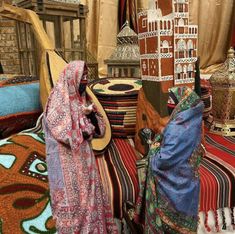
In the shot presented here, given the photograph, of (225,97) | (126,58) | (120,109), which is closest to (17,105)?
(120,109)

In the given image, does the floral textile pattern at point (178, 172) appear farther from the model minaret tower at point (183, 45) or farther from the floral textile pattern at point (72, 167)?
the model minaret tower at point (183, 45)

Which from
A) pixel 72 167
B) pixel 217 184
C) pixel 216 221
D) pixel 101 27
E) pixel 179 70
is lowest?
pixel 216 221

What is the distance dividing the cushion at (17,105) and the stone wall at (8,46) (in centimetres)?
77

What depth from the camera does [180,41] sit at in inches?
45.7

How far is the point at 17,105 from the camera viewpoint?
139cm

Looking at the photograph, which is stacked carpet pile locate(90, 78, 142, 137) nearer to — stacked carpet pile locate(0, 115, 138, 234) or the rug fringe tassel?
stacked carpet pile locate(0, 115, 138, 234)

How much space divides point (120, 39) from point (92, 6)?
72 centimetres

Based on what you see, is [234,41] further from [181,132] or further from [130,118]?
[181,132]

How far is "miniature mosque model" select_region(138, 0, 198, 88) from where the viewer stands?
113 centimetres

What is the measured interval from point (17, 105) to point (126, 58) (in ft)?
2.60

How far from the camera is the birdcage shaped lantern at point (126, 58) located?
6.03ft

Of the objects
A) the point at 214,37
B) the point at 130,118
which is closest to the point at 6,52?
the point at 130,118

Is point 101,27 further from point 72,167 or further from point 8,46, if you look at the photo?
point 72,167

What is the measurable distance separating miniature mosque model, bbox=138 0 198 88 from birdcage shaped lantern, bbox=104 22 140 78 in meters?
0.62
